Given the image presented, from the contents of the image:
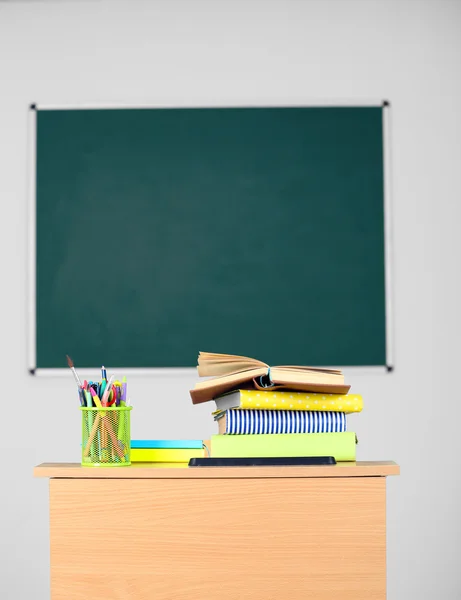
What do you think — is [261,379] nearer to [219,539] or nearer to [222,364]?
[222,364]

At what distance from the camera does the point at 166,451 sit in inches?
56.6

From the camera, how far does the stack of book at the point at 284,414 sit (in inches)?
51.9

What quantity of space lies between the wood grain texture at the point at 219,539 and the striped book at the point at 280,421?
113mm

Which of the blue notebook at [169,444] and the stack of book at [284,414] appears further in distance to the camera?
the blue notebook at [169,444]

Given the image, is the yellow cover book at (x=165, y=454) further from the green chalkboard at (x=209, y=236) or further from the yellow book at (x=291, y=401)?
the green chalkboard at (x=209, y=236)

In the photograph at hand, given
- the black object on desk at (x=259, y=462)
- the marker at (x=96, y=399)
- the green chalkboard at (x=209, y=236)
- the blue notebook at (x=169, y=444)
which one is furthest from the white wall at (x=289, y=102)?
the black object on desk at (x=259, y=462)

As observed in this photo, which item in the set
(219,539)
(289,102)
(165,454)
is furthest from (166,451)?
(289,102)

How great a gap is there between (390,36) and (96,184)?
1.31m

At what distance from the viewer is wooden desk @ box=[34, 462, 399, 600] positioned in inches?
48.3

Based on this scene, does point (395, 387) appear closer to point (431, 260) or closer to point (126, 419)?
point (431, 260)

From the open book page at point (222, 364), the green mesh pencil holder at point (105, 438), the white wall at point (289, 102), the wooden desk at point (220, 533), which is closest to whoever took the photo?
the wooden desk at point (220, 533)

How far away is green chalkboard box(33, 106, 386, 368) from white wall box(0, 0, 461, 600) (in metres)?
0.09

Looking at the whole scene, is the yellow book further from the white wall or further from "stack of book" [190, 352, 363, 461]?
the white wall

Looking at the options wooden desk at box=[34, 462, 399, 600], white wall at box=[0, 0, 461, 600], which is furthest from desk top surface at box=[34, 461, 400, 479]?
white wall at box=[0, 0, 461, 600]
